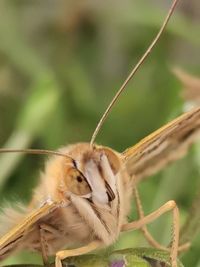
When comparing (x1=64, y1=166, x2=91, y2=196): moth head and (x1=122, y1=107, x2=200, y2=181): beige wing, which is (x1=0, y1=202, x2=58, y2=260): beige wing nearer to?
(x1=64, y1=166, x2=91, y2=196): moth head

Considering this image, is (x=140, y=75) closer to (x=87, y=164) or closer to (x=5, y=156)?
(x=5, y=156)

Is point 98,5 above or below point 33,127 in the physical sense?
above

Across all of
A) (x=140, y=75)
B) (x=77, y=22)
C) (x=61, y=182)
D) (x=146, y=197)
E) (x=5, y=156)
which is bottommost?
(x=61, y=182)

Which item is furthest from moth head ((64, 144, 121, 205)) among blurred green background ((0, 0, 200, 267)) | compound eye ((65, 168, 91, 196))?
blurred green background ((0, 0, 200, 267))

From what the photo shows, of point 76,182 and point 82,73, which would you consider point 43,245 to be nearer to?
point 76,182

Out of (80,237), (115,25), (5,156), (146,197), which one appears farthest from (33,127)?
(80,237)

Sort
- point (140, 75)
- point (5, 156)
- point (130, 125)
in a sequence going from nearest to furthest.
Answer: point (5, 156)
point (130, 125)
point (140, 75)

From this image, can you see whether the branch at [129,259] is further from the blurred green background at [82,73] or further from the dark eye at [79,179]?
the blurred green background at [82,73]
